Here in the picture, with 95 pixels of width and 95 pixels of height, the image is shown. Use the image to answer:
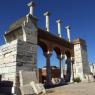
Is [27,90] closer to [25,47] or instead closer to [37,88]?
[37,88]

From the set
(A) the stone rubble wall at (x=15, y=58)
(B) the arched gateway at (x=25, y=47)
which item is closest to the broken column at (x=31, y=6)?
(B) the arched gateway at (x=25, y=47)

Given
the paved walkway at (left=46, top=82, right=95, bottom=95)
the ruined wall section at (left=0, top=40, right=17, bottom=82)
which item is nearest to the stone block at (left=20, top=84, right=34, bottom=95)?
the paved walkway at (left=46, top=82, right=95, bottom=95)

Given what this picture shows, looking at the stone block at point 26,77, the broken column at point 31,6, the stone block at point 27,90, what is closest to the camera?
the stone block at point 27,90

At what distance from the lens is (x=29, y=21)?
18.5 m

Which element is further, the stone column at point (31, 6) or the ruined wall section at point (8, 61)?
the stone column at point (31, 6)

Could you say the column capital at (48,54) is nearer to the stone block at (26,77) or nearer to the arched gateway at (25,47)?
the arched gateway at (25,47)

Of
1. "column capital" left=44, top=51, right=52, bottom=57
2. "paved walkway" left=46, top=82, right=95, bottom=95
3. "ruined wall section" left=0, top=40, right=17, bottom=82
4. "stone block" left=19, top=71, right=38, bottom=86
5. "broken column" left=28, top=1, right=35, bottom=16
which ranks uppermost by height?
"broken column" left=28, top=1, right=35, bottom=16

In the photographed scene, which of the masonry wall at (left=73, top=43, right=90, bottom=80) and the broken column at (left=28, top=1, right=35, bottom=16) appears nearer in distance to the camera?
the broken column at (left=28, top=1, right=35, bottom=16)

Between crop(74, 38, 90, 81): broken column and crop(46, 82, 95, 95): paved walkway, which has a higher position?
crop(74, 38, 90, 81): broken column

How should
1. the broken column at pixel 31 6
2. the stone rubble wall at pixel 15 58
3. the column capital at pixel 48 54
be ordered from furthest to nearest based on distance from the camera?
1. the column capital at pixel 48 54
2. the broken column at pixel 31 6
3. the stone rubble wall at pixel 15 58

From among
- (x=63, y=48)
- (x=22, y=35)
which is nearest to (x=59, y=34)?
(x=63, y=48)

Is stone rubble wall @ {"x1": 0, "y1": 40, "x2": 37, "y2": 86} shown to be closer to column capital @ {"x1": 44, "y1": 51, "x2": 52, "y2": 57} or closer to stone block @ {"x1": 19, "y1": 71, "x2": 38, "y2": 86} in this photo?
stone block @ {"x1": 19, "y1": 71, "x2": 38, "y2": 86}

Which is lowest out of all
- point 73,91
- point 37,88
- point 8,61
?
point 73,91

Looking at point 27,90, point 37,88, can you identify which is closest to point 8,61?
point 27,90
